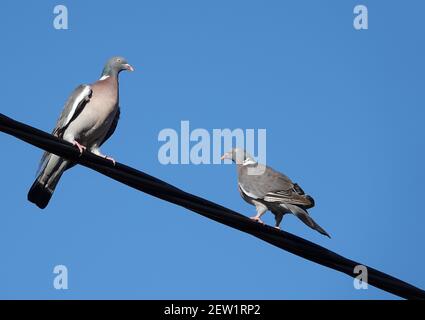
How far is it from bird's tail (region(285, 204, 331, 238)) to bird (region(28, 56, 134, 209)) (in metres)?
2.10

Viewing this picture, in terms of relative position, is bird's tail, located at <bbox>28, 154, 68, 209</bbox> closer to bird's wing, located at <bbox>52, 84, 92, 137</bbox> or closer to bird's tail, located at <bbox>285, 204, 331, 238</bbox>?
bird's wing, located at <bbox>52, 84, 92, 137</bbox>

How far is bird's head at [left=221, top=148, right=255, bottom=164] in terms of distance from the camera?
10.6 m

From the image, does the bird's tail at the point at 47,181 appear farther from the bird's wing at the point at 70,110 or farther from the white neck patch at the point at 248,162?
the white neck patch at the point at 248,162

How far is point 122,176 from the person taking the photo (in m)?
5.80

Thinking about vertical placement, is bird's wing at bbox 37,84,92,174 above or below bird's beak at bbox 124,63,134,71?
below

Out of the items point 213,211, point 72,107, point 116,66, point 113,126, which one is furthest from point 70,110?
point 213,211

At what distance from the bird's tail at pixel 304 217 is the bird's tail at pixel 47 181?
97.8 inches

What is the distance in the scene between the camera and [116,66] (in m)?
9.80

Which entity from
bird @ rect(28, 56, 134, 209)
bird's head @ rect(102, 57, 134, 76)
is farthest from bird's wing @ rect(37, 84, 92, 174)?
bird's head @ rect(102, 57, 134, 76)

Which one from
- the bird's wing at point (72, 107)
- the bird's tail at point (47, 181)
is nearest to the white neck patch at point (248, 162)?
the bird's wing at point (72, 107)
